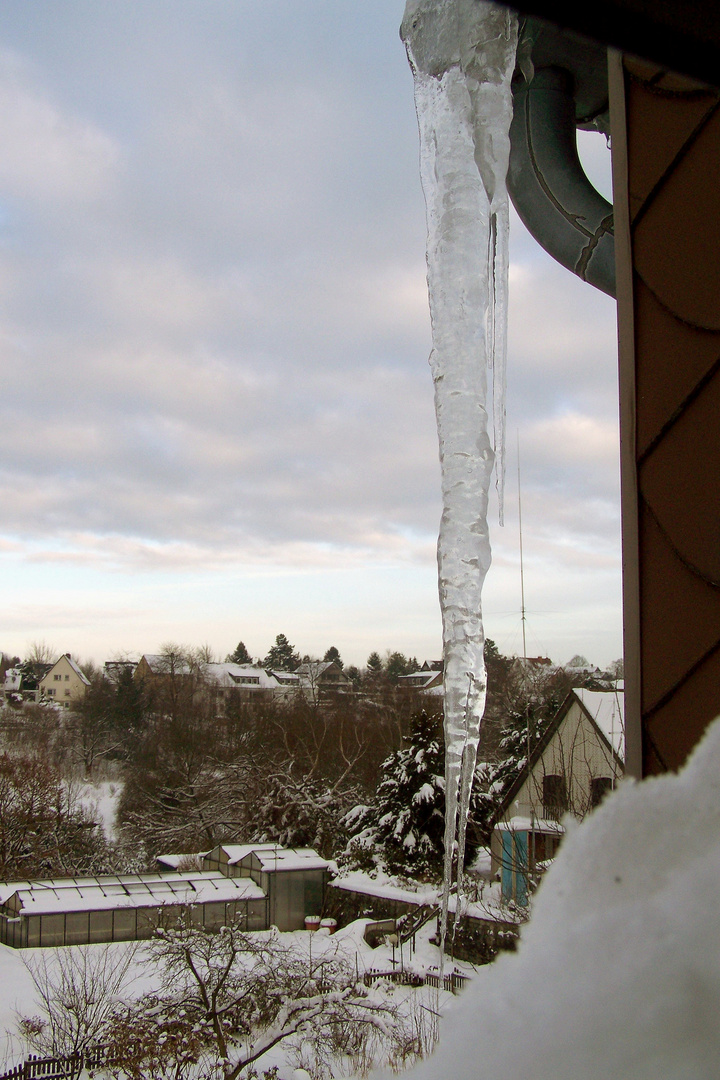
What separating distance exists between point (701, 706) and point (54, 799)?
25.3 metres

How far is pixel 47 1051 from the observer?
38.3 ft

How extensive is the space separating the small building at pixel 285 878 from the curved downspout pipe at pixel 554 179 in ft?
65.3

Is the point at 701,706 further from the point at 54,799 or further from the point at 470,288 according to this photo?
the point at 54,799

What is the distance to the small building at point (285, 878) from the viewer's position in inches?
789

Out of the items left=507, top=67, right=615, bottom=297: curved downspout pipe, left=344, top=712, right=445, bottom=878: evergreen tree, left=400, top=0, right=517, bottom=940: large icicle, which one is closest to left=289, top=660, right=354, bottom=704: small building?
left=344, top=712, right=445, bottom=878: evergreen tree

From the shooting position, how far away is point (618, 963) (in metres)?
0.50

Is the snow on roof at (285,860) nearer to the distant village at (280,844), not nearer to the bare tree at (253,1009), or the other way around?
the distant village at (280,844)

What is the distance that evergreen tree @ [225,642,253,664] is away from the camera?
8439 centimetres

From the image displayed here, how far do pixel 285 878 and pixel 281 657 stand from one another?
2397 inches

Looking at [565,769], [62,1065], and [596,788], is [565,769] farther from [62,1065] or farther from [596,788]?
[62,1065]

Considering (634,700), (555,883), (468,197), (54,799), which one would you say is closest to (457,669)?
(634,700)

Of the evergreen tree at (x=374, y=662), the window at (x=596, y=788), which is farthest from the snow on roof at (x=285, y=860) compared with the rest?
the evergreen tree at (x=374, y=662)

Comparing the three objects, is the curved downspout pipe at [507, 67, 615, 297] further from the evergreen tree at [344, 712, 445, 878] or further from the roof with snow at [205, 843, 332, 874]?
the roof with snow at [205, 843, 332, 874]

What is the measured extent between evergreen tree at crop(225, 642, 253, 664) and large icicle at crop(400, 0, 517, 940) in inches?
3296
